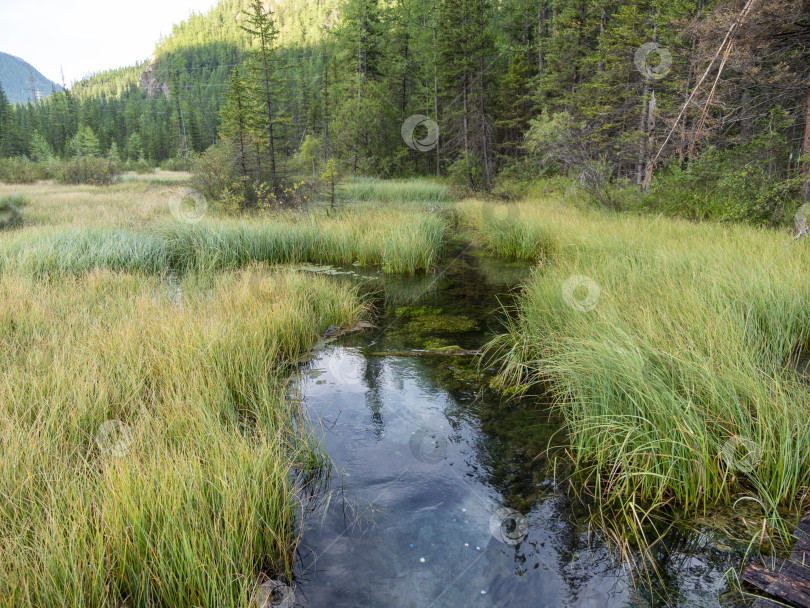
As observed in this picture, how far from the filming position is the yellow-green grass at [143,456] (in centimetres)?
204

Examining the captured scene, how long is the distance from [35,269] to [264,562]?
24.0 feet

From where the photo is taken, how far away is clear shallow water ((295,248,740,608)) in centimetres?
244

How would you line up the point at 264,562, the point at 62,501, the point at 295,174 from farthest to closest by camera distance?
the point at 295,174, the point at 264,562, the point at 62,501

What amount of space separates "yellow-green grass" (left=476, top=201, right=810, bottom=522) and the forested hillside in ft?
5.54

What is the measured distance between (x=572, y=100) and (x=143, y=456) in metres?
23.0

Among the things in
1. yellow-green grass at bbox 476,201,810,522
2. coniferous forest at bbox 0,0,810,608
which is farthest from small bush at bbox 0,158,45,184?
yellow-green grass at bbox 476,201,810,522

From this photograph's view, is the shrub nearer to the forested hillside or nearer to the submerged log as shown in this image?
the forested hillside

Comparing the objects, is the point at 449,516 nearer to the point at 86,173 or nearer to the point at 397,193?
the point at 397,193

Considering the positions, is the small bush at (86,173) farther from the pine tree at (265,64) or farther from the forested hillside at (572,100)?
the pine tree at (265,64)

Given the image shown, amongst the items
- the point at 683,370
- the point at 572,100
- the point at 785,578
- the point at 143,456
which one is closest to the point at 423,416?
the point at 683,370

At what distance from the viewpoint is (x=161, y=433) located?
298 cm

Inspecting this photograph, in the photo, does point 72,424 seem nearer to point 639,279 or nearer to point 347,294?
point 347,294

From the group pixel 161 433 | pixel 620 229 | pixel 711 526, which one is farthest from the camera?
pixel 620 229

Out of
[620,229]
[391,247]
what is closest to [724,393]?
[620,229]
